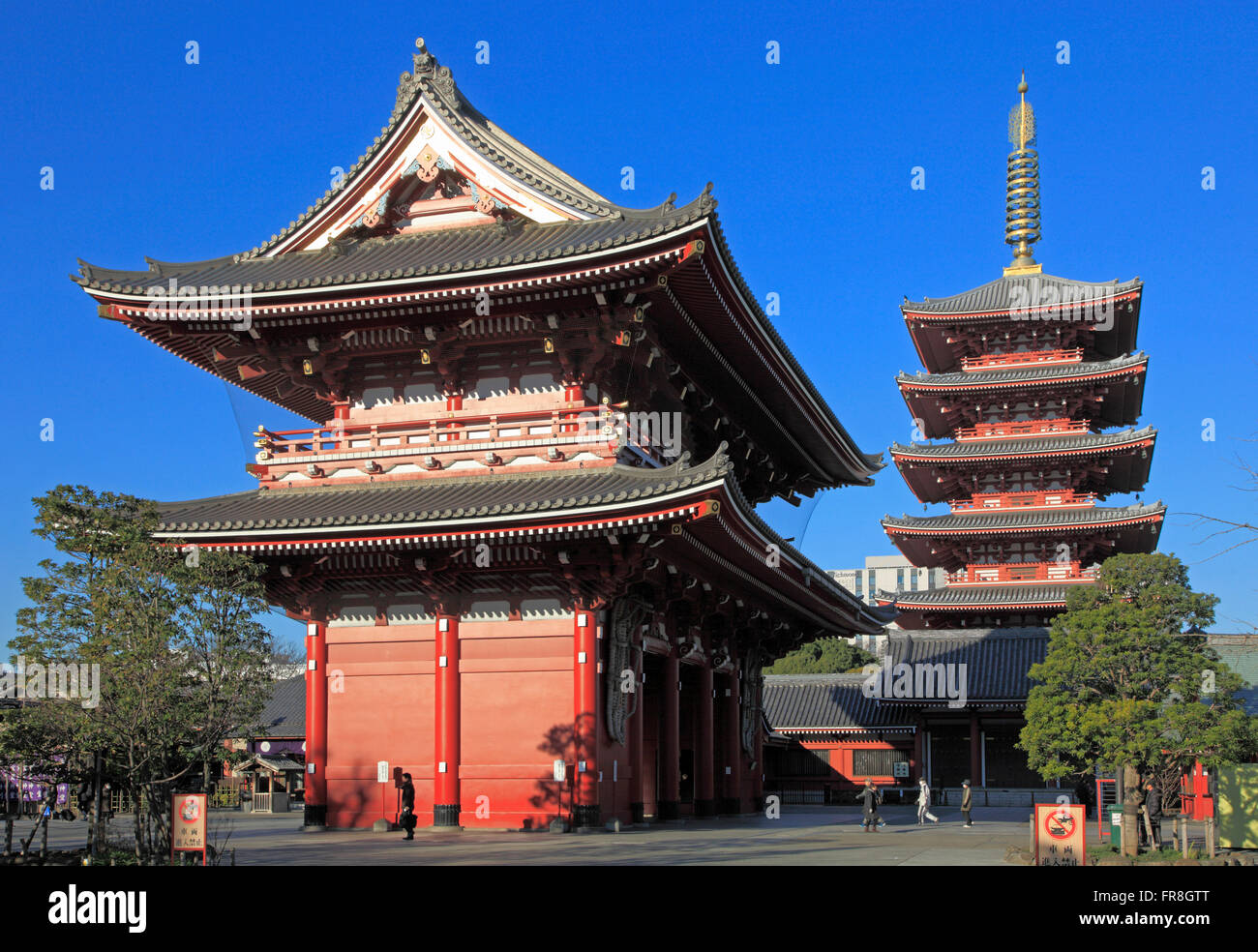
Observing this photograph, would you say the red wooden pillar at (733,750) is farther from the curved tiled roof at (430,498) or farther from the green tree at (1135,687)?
the curved tiled roof at (430,498)

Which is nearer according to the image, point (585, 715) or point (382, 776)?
point (585, 715)

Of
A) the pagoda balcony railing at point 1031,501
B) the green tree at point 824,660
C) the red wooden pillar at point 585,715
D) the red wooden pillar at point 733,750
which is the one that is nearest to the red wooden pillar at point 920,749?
the pagoda balcony railing at point 1031,501

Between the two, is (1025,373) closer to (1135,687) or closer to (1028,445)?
(1028,445)

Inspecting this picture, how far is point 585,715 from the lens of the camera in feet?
93.4

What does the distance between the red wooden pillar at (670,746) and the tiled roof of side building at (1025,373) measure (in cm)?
3673

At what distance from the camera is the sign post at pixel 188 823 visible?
2002cm

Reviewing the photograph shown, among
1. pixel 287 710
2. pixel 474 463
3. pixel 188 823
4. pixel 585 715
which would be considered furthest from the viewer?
pixel 287 710

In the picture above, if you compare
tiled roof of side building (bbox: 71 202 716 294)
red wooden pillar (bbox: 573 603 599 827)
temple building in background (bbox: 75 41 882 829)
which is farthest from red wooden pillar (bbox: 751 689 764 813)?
tiled roof of side building (bbox: 71 202 716 294)

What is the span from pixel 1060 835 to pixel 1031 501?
48.4 metres

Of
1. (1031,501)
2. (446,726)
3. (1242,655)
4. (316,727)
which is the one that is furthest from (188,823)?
(1242,655)

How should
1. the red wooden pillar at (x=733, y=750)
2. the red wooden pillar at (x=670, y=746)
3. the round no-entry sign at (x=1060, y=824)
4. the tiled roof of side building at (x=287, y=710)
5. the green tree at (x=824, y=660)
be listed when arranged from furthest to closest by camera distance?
1. the green tree at (x=824, y=660)
2. the tiled roof of side building at (x=287, y=710)
3. the red wooden pillar at (x=733, y=750)
4. the red wooden pillar at (x=670, y=746)
5. the round no-entry sign at (x=1060, y=824)

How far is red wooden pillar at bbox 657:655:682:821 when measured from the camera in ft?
110

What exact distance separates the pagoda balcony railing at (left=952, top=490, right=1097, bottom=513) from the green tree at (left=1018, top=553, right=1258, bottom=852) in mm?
37634

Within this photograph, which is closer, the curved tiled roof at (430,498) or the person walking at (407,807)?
the curved tiled roof at (430,498)
